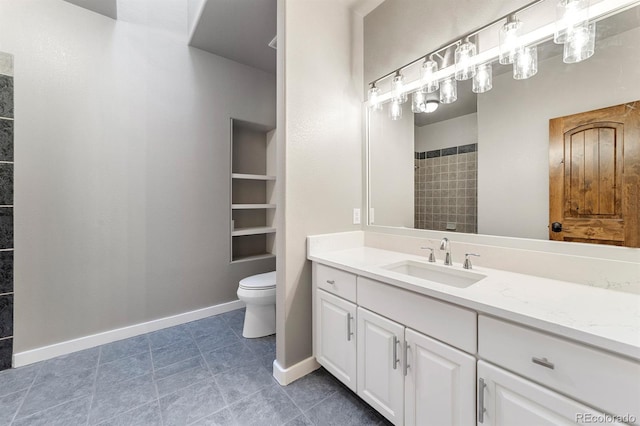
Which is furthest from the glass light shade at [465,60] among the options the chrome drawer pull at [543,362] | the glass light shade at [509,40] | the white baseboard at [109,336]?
the white baseboard at [109,336]

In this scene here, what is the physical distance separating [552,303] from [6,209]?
124 inches

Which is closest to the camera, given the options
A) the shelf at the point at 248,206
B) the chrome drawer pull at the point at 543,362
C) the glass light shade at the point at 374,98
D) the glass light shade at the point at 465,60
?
the chrome drawer pull at the point at 543,362

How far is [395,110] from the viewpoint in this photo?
73.9 inches

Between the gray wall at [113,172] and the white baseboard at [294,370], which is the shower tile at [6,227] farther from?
the white baseboard at [294,370]

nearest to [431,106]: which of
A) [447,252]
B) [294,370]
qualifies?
[447,252]

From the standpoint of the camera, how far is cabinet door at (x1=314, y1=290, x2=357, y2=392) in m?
1.44

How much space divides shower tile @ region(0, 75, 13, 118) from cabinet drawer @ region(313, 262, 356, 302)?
7.84 ft

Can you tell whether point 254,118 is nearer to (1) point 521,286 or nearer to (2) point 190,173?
(2) point 190,173

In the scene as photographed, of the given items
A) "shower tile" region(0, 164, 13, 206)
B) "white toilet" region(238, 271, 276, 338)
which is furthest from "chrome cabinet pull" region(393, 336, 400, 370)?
"shower tile" region(0, 164, 13, 206)

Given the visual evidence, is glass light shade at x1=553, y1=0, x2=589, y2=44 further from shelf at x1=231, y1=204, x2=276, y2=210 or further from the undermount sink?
shelf at x1=231, y1=204, x2=276, y2=210

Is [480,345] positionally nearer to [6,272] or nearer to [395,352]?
[395,352]

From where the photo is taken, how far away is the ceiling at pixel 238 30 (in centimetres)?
205

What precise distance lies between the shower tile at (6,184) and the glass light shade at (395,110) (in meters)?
2.75

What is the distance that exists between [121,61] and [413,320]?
2.97 meters
